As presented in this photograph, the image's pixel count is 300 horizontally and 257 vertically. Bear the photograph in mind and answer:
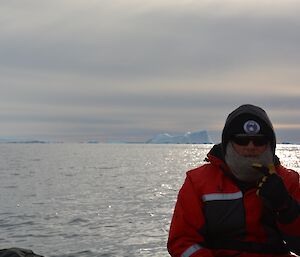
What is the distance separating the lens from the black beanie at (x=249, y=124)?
5129 millimetres

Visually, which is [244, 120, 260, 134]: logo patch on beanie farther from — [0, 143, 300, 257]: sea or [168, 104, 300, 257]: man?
[0, 143, 300, 257]: sea

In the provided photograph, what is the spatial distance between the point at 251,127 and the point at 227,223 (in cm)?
105

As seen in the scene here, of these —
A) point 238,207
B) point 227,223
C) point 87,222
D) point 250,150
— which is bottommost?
point 87,222

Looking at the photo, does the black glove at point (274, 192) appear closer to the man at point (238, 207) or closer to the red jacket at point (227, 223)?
the man at point (238, 207)

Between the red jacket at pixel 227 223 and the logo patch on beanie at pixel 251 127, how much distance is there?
594 mm

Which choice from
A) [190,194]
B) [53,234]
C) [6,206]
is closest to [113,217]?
[53,234]

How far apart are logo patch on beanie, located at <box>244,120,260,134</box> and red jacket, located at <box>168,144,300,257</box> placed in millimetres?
594

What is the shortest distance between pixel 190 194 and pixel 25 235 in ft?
61.5

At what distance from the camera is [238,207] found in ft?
16.7

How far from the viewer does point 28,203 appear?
114 feet

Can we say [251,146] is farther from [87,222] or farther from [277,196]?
[87,222]

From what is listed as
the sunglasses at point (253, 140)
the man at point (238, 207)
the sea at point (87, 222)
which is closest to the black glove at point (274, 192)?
the man at point (238, 207)

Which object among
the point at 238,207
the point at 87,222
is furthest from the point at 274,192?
the point at 87,222

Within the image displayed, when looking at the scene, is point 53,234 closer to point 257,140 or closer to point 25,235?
point 25,235
